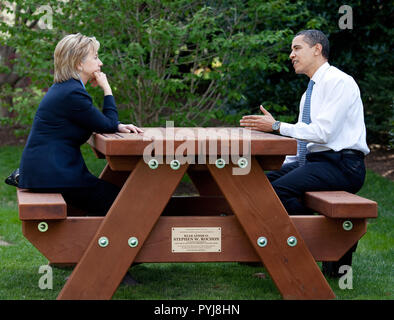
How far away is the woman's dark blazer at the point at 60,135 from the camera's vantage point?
3.67 m

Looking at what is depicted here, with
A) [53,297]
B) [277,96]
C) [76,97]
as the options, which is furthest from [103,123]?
[277,96]

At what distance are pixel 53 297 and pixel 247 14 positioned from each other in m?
5.00

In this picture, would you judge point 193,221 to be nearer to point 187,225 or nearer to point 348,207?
point 187,225

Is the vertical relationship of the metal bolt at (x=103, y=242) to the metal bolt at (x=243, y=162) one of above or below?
below

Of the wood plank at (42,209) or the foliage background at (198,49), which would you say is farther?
the foliage background at (198,49)

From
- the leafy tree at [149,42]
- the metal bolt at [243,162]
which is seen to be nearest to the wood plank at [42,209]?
the metal bolt at [243,162]

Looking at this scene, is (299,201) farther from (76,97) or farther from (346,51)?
(346,51)

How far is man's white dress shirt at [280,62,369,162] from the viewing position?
394 cm

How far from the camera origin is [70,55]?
3873mm

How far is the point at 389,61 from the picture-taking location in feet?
30.8

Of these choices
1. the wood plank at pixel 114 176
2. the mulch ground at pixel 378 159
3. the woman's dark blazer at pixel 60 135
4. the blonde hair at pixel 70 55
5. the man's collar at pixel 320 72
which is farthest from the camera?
the mulch ground at pixel 378 159

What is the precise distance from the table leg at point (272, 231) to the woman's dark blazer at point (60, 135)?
78 centimetres

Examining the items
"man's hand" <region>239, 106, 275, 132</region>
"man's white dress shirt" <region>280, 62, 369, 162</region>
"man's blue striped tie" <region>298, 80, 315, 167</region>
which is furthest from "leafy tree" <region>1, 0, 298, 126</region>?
"man's white dress shirt" <region>280, 62, 369, 162</region>

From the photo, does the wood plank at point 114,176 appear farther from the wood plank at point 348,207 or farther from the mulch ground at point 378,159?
the mulch ground at point 378,159
